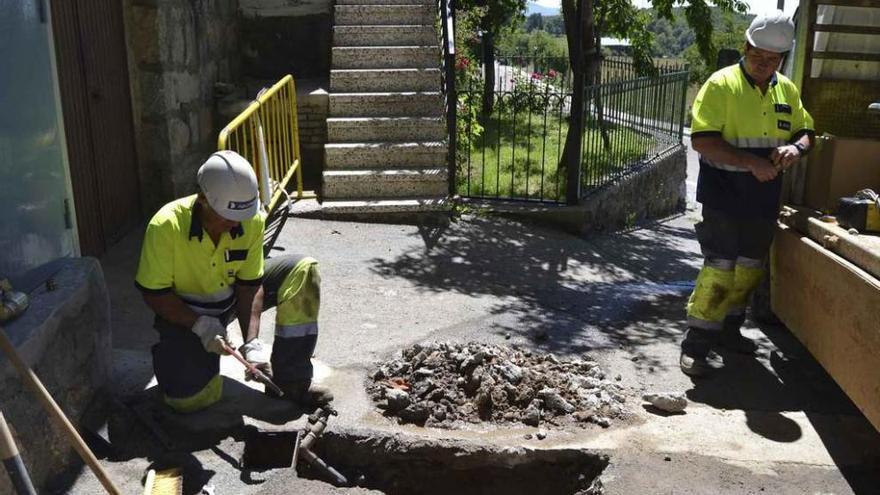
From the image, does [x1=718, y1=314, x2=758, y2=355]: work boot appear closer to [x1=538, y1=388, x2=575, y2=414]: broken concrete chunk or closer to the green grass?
[x1=538, y1=388, x2=575, y2=414]: broken concrete chunk

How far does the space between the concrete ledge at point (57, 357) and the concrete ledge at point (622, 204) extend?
4817 millimetres

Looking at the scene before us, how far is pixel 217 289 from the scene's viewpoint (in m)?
3.92

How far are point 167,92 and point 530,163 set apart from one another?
17.0ft

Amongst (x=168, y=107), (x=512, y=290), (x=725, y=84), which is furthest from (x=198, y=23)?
(x=725, y=84)

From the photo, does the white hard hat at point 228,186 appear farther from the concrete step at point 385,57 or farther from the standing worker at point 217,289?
the concrete step at point 385,57

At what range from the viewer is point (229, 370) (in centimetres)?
450

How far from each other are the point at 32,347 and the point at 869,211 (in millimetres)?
3760

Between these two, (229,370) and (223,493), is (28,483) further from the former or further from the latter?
(229,370)

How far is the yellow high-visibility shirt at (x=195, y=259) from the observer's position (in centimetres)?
368

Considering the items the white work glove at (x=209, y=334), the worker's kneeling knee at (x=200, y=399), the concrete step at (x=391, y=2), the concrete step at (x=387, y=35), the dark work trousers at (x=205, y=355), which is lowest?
the worker's kneeling knee at (x=200, y=399)

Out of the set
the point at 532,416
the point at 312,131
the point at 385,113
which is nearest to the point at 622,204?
the point at 385,113

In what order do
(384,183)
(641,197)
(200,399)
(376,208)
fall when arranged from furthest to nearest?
(641,197) < (384,183) < (376,208) < (200,399)

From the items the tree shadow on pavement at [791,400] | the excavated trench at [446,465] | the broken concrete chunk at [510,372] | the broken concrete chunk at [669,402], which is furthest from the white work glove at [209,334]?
the tree shadow on pavement at [791,400]

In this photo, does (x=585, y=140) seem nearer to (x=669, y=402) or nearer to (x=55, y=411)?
(x=669, y=402)
